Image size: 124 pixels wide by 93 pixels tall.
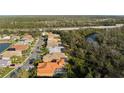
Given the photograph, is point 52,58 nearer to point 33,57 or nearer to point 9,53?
point 33,57

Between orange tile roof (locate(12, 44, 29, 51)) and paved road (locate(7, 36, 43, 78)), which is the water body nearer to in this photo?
orange tile roof (locate(12, 44, 29, 51))

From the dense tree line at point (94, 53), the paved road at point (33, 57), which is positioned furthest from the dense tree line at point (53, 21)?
the paved road at point (33, 57)

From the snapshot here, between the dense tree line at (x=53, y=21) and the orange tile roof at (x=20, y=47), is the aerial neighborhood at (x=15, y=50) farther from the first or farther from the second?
the dense tree line at (x=53, y=21)
